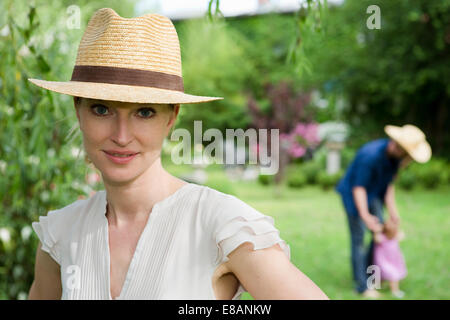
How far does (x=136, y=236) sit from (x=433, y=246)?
Result: 8.17m

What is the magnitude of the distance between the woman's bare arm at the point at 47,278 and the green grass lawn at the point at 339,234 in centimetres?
161

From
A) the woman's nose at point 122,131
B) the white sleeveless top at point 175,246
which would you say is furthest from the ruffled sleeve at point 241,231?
the woman's nose at point 122,131

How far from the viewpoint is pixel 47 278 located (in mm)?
1794

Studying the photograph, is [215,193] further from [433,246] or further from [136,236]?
[433,246]

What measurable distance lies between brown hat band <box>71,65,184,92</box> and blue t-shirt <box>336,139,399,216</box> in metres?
4.36

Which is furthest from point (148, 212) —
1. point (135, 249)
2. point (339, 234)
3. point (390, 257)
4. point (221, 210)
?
point (339, 234)

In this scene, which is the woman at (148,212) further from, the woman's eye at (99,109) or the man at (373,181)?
the man at (373,181)

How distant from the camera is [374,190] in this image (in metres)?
5.80

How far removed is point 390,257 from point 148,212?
506 centimetres

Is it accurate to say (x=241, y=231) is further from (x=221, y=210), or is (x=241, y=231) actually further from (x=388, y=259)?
(x=388, y=259)

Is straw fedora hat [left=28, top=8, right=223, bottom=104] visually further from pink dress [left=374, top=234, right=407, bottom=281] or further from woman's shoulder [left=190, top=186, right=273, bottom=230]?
pink dress [left=374, top=234, right=407, bottom=281]

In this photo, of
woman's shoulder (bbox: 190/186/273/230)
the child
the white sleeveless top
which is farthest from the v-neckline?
the child
